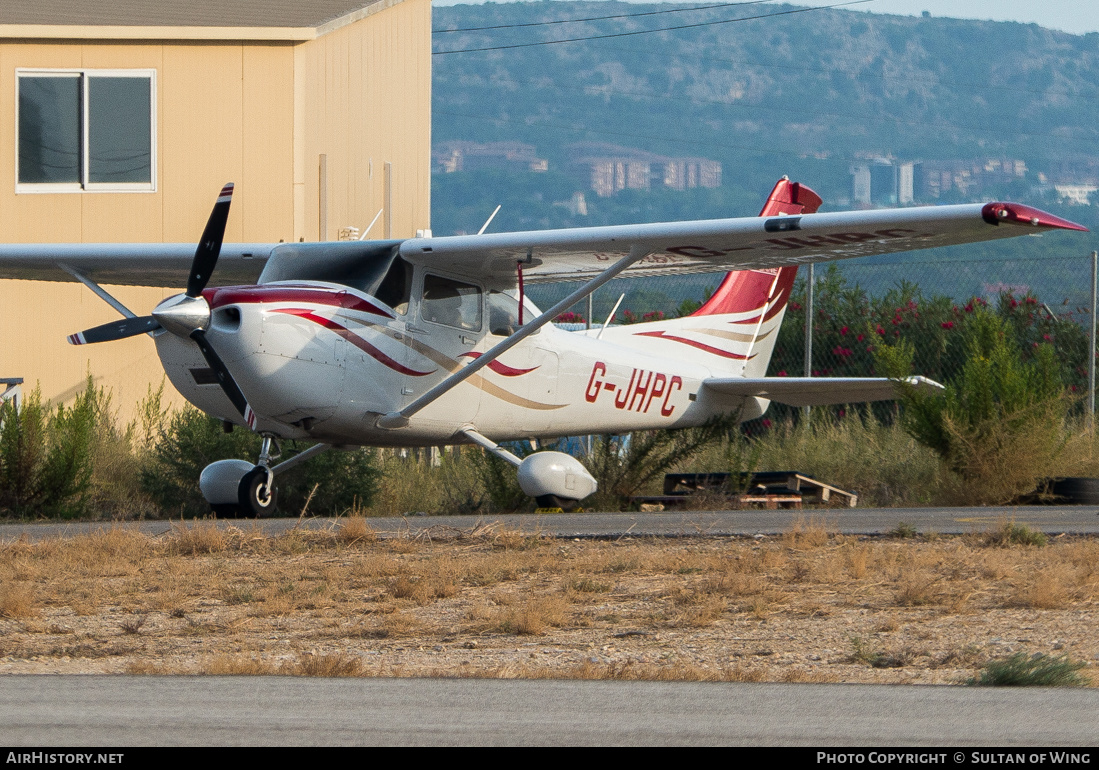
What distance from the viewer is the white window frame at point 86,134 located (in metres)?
16.7

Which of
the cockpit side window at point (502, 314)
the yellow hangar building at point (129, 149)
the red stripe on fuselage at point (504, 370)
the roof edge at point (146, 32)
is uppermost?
the roof edge at point (146, 32)

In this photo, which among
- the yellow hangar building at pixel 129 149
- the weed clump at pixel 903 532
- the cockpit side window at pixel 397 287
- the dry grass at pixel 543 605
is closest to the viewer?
the dry grass at pixel 543 605

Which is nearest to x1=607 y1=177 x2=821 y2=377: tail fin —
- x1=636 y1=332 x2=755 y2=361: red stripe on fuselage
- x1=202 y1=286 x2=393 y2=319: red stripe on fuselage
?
x1=636 y1=332 x2=755 y2=361: red stripe on fuselage

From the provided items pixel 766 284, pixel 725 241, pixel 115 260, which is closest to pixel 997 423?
pixel 725 241

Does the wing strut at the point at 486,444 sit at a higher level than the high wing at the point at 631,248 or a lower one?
lower

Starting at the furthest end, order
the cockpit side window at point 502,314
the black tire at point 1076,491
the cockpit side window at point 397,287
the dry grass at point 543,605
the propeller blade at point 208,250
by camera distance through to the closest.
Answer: the cockpit side window at point 502,314 < the black tire at point 1076,491 < the cockpit side window at point 397,287 < the propeller blade at point 208,250 < the dry grass at point 543,605

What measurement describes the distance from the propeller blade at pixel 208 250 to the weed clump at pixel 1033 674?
6.84 meters

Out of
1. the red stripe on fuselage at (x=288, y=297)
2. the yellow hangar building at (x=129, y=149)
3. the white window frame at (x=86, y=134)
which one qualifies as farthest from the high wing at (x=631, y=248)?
the white window frame at (x=86, y=134)

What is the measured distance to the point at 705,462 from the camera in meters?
15.5

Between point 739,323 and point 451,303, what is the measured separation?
Result: 14.1ft

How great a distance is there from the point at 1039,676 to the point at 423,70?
21169 mm

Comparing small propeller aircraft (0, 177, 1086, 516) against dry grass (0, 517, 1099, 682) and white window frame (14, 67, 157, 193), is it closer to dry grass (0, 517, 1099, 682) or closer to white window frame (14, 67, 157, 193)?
dry grass (0, 517, 1099, 682)

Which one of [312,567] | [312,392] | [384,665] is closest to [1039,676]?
[384,665]

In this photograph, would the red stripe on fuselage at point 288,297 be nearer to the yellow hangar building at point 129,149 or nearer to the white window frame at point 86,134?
the yellow hangar building at point 129,149
